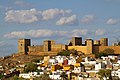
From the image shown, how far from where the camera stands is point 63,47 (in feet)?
190

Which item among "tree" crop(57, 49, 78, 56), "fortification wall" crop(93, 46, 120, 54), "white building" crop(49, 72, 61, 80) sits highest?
"fortification wall" crop(93, 46, 120, 54)

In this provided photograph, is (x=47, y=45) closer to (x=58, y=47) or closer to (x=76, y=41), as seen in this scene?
(x=58, y=47)

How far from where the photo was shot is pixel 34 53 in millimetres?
58938

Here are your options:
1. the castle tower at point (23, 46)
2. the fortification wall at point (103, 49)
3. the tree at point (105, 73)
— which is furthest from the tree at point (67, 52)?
the tree at point (105, 73)

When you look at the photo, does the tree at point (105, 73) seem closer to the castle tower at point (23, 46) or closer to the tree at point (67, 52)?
the tree at point (67, 52)

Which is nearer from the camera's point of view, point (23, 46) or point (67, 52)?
point (67, 52)

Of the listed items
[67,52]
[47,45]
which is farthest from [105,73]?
[47,45]

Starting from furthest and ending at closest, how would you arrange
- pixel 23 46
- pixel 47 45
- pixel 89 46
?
pixel 23 46, pixel 47 45, pixel 89 46

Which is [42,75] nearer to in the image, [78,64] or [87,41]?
[78,64]

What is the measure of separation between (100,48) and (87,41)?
1.68 m

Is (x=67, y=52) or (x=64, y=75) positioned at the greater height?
(x=67, y=52)

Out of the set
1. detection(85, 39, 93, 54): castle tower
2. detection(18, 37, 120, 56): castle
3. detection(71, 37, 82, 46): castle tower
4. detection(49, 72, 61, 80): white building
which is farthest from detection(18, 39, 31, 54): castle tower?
detection(49, 72, 61, 80): white building

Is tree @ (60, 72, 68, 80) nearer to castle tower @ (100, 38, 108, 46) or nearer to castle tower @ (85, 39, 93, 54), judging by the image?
castle tower @ (85, 39, 93, 54)

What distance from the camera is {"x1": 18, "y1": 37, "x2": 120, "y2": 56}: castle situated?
56.3m
